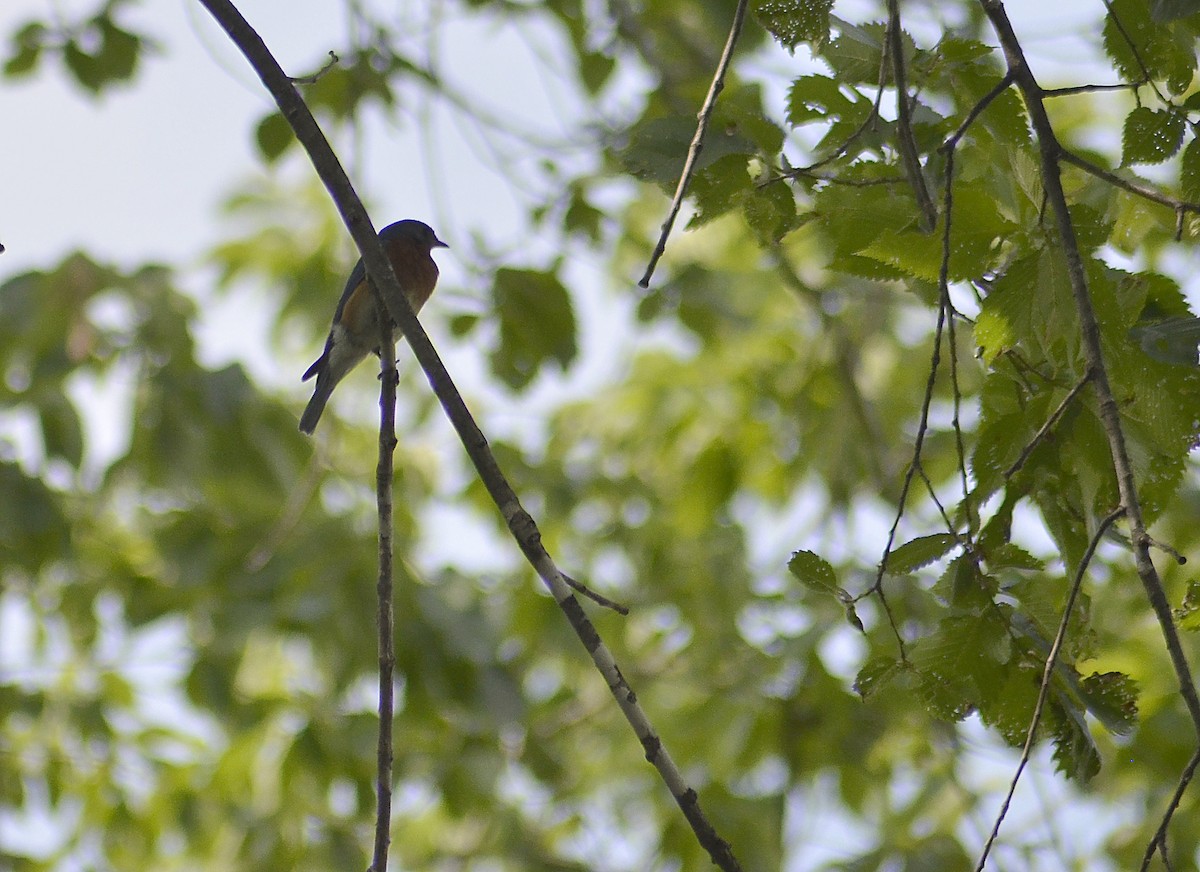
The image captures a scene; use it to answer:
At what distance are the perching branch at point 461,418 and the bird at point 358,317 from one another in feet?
8.25

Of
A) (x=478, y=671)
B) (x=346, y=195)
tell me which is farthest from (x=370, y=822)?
(x=346, y=195)

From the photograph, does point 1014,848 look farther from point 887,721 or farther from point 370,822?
point 370,822

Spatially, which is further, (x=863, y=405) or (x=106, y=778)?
(x=106, y=778)

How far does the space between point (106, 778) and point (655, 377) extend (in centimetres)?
416

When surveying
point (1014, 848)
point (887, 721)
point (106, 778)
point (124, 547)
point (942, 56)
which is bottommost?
point (1014, 848)

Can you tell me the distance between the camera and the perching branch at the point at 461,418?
2051 mm

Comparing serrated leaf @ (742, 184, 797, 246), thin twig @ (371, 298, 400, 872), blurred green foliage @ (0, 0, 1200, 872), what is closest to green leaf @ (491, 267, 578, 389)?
blurred green foliage @ (0, 0, 1200, 872)

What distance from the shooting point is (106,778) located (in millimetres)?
7051

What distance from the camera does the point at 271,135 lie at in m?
4.82

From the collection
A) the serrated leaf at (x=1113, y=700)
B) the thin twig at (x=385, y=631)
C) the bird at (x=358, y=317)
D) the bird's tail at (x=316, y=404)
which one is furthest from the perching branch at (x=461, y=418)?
the bird's tail at (x=316, y=404)

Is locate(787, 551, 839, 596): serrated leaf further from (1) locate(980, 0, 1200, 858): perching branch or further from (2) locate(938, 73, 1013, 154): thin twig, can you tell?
(2) locate(938, 73, 1013, 154): thin twig

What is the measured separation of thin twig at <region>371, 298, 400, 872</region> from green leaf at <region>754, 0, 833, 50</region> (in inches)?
35.4

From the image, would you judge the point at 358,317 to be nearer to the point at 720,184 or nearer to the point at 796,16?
the point at 720,184

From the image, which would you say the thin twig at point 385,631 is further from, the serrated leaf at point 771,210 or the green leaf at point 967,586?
the green leaf at point 967,586
